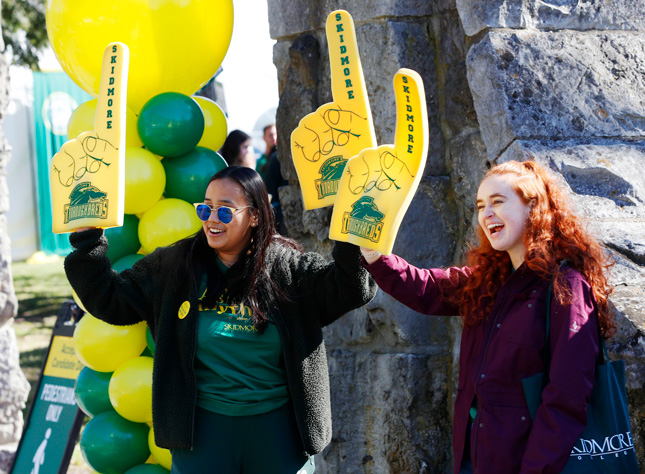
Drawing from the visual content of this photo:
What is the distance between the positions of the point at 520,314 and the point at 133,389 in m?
1.41

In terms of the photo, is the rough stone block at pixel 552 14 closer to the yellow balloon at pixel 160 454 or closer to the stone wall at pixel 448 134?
the stone wall at pixel 448 134

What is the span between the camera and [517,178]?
5.91 ft

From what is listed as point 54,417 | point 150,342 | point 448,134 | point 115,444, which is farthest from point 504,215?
point 54,417

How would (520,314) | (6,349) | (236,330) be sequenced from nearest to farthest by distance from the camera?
(520,314) → (236,330) → (6,349)

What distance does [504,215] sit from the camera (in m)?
1.79

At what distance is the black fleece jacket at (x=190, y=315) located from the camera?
1941 millimetres

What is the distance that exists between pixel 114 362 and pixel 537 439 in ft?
5.17

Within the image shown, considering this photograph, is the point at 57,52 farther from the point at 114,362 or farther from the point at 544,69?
the point at 544,69

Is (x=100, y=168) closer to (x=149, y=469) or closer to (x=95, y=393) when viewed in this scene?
(x=95, y=393)

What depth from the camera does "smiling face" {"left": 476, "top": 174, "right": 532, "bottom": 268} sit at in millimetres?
1789

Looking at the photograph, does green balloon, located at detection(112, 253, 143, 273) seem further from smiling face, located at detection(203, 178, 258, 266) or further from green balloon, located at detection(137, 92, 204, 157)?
smiling face, located at detection(203, 178, 258, 266)

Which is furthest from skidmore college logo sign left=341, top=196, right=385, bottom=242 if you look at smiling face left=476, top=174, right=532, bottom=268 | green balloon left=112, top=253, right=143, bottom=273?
green balloon left=112, top=253, right=143, bottom=273

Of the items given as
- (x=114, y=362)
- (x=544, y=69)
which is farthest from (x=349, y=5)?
(x=114, y=362)

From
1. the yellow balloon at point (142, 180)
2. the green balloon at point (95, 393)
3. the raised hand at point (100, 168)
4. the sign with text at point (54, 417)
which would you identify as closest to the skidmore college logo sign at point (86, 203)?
the raised hand at point (100, 168)
